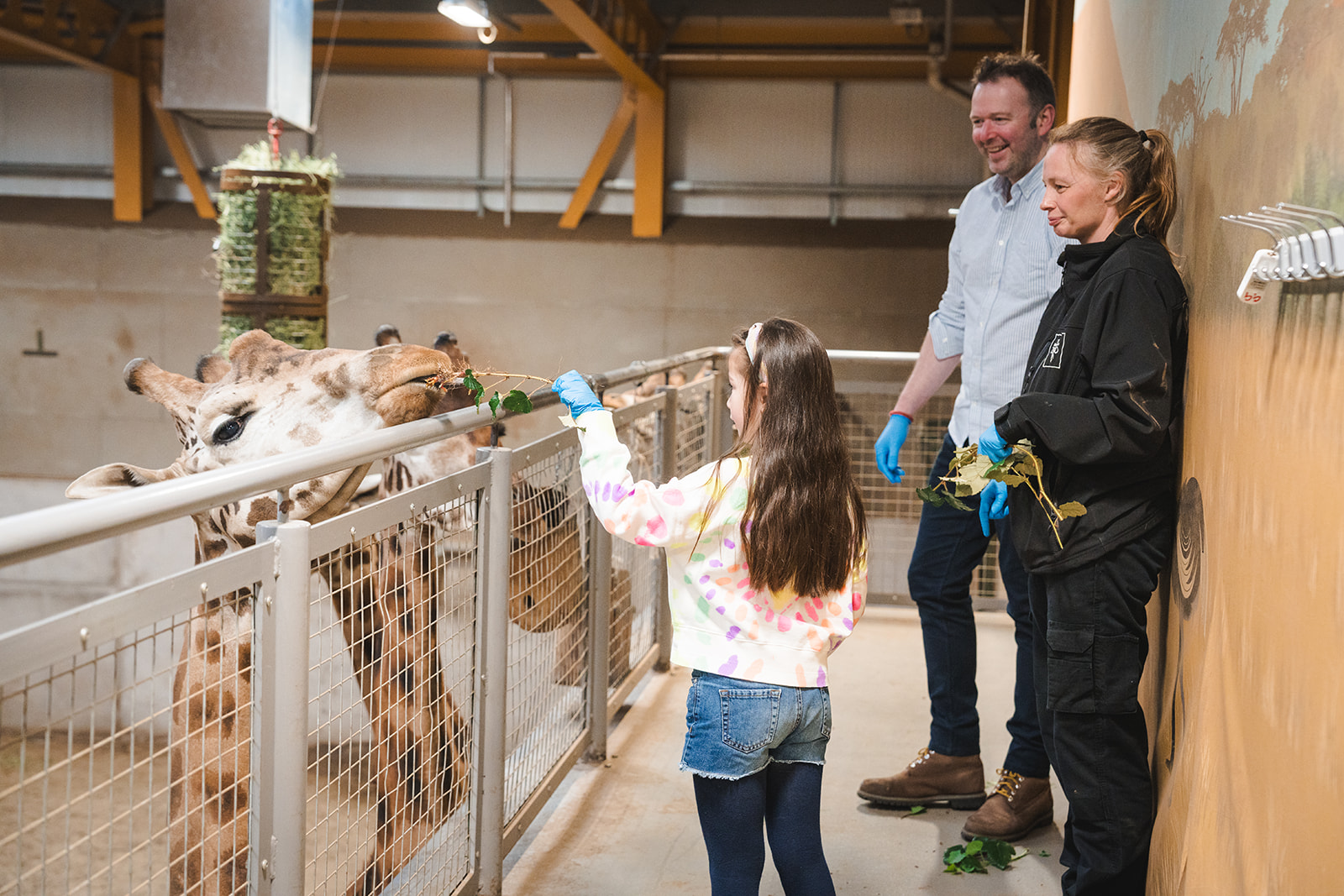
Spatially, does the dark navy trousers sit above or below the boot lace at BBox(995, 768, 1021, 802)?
above

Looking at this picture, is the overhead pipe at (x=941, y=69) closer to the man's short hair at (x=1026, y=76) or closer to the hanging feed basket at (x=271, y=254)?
the hanging feed basket at (x=271, y=254)

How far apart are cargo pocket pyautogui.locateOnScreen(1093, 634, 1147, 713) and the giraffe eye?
1.91 m

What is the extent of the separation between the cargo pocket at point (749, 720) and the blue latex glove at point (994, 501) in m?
0.66

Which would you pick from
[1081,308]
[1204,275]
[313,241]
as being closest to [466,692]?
[1081,308]

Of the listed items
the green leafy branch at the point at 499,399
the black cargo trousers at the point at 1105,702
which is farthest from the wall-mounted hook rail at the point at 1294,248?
the green leafy branch at the point at 499,399

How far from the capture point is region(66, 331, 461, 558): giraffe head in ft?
7.99

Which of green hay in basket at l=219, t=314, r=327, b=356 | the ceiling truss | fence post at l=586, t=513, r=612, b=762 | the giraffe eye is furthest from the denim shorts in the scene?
the ceiling truss

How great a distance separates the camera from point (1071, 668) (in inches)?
84.2

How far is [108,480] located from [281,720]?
0.58 metres

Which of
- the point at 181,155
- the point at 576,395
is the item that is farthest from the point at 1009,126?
the point at 181,155

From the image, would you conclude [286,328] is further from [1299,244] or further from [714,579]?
[1299,244]

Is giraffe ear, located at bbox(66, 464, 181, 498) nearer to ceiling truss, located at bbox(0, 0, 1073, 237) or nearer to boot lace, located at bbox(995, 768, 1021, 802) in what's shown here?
boot lace, located at bbox(995, 768, 1021, 802)

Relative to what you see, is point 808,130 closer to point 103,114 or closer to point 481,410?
point 103,114

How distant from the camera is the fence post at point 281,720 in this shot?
1.66 meters
